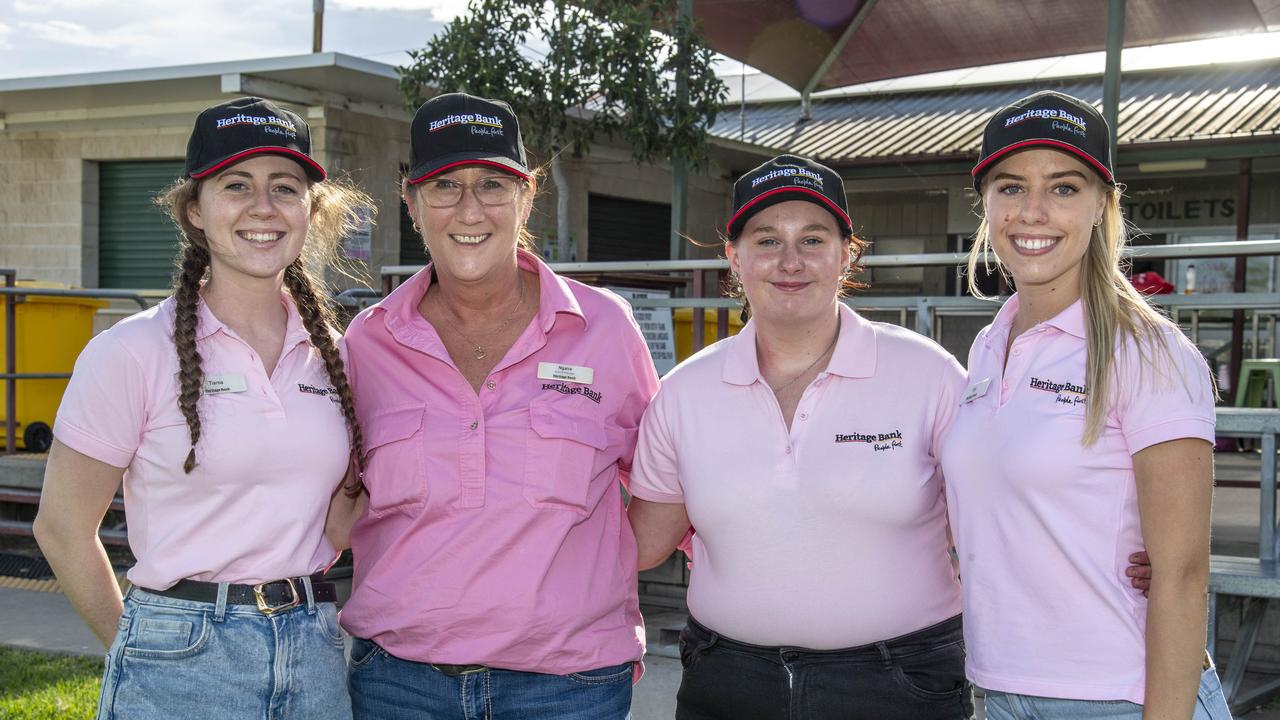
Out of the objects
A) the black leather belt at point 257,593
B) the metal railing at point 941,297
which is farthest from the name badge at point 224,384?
the metal railing at point 941,297

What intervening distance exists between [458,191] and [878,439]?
117 cm

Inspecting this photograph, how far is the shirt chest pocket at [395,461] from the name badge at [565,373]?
0.98 feet

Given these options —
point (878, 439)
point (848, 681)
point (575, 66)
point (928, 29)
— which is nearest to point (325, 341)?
point (878, 439)

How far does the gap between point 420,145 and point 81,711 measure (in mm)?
3284

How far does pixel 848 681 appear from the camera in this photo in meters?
2.56

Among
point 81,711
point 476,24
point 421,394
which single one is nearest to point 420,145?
point 421,394

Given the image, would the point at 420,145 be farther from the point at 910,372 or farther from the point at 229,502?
the point at 910,372

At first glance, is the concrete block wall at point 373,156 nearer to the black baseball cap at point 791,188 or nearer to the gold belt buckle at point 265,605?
the black baseball cap at point 791,188

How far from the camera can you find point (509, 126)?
285 centimetres

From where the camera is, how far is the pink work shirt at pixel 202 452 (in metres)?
2.33

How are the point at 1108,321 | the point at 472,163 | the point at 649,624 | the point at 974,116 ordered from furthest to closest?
the point at 974,116
the point at 649,624
the point at 472,163
the point at 1108,321

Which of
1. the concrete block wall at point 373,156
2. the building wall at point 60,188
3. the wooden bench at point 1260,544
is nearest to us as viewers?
the wooden bench at point 1260,544

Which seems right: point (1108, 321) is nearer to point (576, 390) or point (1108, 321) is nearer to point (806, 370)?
point (806, 370)

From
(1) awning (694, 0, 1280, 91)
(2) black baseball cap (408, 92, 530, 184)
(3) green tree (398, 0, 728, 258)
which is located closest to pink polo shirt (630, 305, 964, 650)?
(2) black baseball cap (408, 92, 530, 184)
